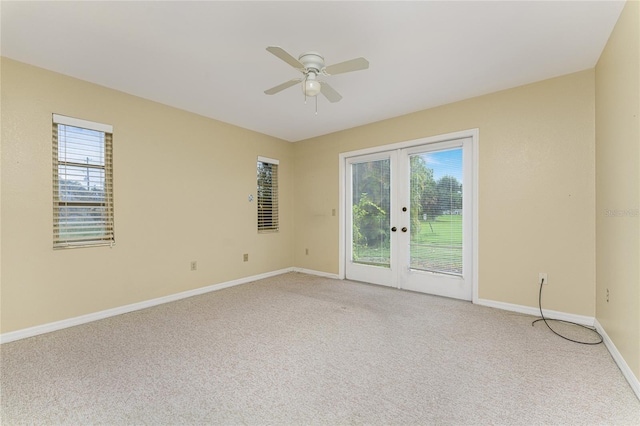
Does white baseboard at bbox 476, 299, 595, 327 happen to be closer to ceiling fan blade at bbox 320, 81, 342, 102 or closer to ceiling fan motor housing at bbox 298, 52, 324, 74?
ceiling fan blade at bbox 320, 81, 342, 102

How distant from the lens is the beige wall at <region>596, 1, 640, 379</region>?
1806 mm

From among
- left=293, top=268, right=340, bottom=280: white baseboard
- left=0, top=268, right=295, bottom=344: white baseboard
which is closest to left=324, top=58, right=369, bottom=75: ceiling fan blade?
left=0, top=268, right=295, bottom=344: white baseboard

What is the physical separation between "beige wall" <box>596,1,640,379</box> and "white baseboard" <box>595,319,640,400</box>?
0.15ft

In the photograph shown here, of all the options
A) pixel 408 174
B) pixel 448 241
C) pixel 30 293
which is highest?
pixel 408 174

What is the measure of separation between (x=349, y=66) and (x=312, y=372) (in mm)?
2301

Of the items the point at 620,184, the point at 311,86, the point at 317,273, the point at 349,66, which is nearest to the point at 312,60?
the point at 311,86

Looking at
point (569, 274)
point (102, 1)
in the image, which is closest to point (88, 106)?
point (102, 1)

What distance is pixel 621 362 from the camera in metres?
2.01

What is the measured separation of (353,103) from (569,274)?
3.03 m

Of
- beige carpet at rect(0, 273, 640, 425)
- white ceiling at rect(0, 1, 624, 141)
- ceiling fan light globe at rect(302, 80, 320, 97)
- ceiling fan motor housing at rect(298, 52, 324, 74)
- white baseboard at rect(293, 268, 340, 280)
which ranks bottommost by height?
beige carpet at rect(0, 273, 640, 425)

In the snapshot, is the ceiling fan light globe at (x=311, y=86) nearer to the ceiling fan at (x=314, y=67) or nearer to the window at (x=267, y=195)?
the ceiling fan at (x=314, y=67)

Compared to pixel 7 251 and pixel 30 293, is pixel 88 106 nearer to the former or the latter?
pixel 7 251

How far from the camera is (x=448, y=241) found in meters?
3.76

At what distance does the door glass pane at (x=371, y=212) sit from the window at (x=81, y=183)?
3.36 metres
